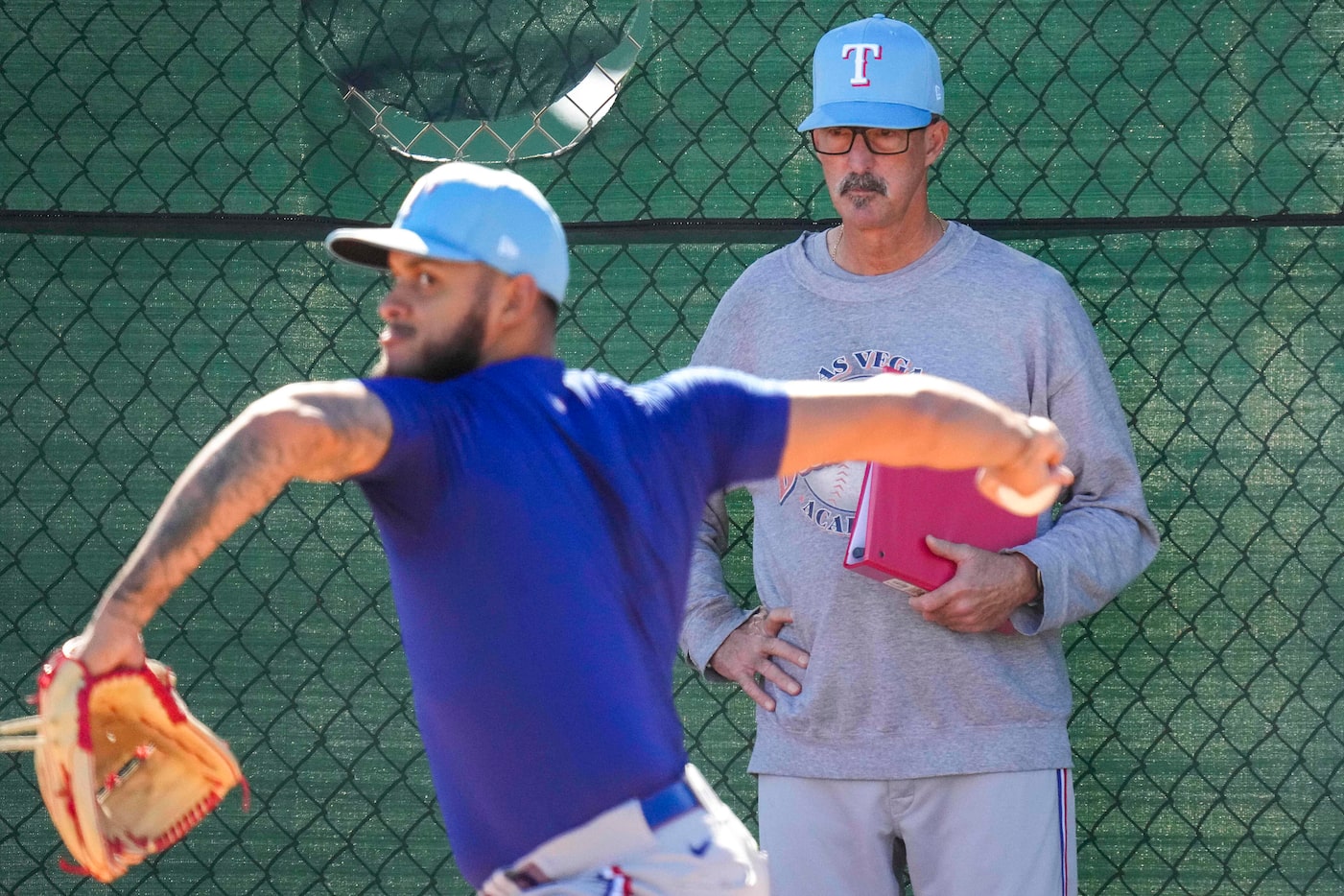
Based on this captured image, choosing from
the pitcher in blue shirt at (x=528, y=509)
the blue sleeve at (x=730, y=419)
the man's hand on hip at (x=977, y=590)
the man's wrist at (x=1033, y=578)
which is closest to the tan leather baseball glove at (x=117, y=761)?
the pitcher in blue shirt at (x=528, y=509)

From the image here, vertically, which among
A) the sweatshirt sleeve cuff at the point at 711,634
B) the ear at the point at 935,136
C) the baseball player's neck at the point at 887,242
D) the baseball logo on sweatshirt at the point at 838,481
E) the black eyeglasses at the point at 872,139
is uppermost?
the black eyeglasses at the point at 872,139

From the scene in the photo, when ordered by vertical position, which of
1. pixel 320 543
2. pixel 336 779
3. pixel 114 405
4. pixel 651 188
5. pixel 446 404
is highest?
pixel 446 404

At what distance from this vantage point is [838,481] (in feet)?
10.8

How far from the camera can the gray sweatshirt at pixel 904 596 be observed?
3.18 m

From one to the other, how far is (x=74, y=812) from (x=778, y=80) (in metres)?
2.82

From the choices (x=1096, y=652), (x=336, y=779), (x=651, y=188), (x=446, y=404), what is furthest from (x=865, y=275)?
(x=336, y=779)

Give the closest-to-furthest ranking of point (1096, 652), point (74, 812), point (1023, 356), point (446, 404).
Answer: point (74, 812), point (446, 404), point (1023, 356), point (1096, 652)

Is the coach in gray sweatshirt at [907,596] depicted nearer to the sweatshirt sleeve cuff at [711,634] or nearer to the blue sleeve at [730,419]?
the sweatshirt sleeve cuff at [711,634]

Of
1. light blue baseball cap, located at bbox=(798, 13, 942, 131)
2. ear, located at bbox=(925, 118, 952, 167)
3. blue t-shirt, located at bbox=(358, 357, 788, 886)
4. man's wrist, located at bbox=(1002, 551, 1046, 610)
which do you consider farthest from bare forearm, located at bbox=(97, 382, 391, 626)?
ear, located at bbox=(925, 118, 952, 167)

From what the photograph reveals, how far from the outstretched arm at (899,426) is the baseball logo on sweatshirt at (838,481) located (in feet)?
2.67

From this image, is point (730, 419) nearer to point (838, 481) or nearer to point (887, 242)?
point (838, 481)

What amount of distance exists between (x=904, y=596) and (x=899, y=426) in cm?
96

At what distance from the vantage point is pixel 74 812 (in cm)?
190

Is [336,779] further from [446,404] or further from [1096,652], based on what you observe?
[446,404]
